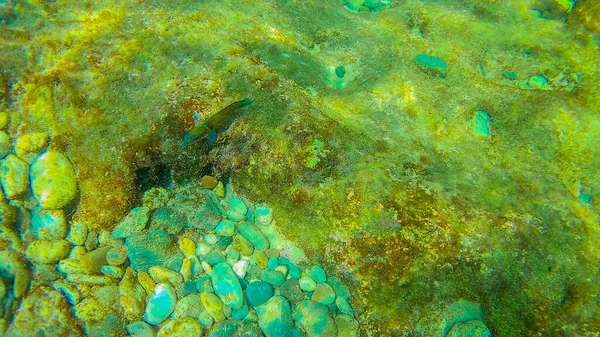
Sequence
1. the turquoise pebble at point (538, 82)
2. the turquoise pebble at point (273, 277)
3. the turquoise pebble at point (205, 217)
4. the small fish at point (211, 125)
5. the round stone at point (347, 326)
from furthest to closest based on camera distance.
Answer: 1. the turquoise pebble at point (538, 82)
2. the turquoise pebble at point (205, 217)
3. the turquoise pebble at point (273, 277)
4. the round stone at point (347, 326)
5. the small fish at point (211, 125)

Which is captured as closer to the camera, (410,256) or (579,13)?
(410,256)

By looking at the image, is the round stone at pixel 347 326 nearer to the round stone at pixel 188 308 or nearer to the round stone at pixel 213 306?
the round stone at pixel 213 306

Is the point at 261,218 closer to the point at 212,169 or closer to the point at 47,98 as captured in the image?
the point at 212,169

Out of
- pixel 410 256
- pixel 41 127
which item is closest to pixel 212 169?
pixel 41 127

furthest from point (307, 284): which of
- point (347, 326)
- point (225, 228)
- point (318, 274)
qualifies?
point (225, 228)

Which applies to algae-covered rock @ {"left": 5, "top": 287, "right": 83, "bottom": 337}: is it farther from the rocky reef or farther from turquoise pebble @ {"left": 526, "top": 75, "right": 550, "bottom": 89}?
turquoise pebble @ {"left": 526, "top": 75, "right": 550, "bottom": 89}

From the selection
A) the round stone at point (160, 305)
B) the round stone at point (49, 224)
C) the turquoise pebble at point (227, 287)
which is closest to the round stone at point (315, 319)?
the turquoise pebble at point (227, 287)
